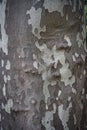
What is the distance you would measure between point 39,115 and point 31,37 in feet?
1.43

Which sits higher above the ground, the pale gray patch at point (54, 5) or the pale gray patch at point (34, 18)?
the pale gray patch at point (54, 5)

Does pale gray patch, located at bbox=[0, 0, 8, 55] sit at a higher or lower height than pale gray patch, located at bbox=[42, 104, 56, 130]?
higher

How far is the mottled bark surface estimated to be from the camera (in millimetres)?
1897

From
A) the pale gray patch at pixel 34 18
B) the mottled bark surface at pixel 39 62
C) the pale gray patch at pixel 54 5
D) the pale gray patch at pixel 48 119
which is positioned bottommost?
the pale gray patch at pixel 48 119

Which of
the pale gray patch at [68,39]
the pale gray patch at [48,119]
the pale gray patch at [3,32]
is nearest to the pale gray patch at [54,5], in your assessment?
the pale gray patch at [68,39]

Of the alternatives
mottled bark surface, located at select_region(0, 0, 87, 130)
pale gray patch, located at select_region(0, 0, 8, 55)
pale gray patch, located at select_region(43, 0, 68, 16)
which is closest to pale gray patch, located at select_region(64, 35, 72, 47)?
mottled bark surface, located at select_region(0, 0, 87, 130)

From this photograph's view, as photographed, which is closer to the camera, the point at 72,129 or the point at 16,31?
the point at 16,31

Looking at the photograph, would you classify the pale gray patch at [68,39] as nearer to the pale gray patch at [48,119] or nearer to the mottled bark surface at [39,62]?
the mottled bark surface at [39,62]

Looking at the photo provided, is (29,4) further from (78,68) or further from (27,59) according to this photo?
(78,68)

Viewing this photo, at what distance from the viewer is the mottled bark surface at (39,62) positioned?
1.90 m

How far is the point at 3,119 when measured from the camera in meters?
2.02

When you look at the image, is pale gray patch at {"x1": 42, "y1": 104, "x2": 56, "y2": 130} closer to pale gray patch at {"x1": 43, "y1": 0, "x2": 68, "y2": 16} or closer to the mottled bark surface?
the mottled bark surface

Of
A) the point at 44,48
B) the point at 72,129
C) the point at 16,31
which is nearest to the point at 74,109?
the point at 72,129

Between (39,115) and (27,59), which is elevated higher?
(27,59)
